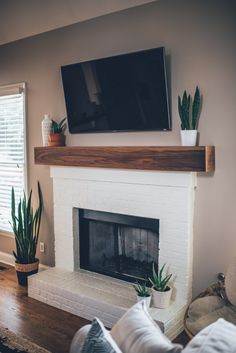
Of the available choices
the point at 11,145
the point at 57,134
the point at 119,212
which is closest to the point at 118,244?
the point at 119,212

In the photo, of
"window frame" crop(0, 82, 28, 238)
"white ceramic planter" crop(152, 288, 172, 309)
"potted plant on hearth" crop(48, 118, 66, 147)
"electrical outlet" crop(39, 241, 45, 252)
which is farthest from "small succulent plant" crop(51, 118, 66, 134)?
"white ceramic planter" crop(152, 288, 172, 309)

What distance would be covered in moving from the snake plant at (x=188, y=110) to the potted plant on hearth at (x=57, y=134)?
132 centimetres

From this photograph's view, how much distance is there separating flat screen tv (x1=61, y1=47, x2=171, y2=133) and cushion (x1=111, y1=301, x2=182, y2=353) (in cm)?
182

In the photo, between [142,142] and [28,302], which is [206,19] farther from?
[28,302]

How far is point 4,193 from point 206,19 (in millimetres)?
2909

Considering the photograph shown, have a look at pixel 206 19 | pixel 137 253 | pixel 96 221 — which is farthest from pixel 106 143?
pixel 206 19

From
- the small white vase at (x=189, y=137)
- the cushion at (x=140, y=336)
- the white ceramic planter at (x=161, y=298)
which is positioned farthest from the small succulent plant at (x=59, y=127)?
the cushion at (x=140, y=336)

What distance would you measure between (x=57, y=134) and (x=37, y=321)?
167cm

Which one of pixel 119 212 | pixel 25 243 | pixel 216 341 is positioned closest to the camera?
pixel 216 341

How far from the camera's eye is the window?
4086 mm

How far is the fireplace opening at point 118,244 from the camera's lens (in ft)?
10.5

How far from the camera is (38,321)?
118 inches

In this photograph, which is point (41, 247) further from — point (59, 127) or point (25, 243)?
point (59, 127)

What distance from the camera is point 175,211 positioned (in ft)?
9.58
